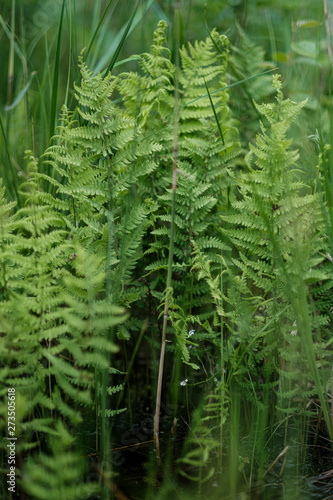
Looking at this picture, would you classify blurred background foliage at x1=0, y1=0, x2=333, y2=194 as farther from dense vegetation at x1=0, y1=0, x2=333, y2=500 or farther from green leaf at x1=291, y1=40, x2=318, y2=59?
dense vegetation at x1=0, y1=0, x2=333, y2=500

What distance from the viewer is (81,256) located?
1260mm

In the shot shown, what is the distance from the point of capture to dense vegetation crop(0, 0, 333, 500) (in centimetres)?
131

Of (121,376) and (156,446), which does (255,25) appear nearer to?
(121,376)

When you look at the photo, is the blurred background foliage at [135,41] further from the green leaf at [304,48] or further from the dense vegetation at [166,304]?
the dense vegetation at [166,304]

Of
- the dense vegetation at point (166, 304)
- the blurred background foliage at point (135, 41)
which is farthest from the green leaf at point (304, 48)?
the dense vegetation at point (166, 304)

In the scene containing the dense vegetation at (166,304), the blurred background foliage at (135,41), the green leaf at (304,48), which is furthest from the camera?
the blurred background foliage at (135,41)

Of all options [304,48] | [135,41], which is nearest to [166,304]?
[304,48]

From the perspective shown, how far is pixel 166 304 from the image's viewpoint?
4.75 feet

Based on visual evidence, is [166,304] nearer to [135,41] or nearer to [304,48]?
[304,48]

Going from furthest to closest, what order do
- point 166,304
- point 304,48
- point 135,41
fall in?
point 135,41, point 304,48, point 166,304

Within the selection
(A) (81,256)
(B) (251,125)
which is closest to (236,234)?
(A) (81,256)

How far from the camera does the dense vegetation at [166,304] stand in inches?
51.7

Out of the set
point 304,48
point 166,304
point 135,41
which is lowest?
point 166,304

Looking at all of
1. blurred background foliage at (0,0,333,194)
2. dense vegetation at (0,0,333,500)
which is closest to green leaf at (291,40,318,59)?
blurred background foliage at (0,0,333,194)
